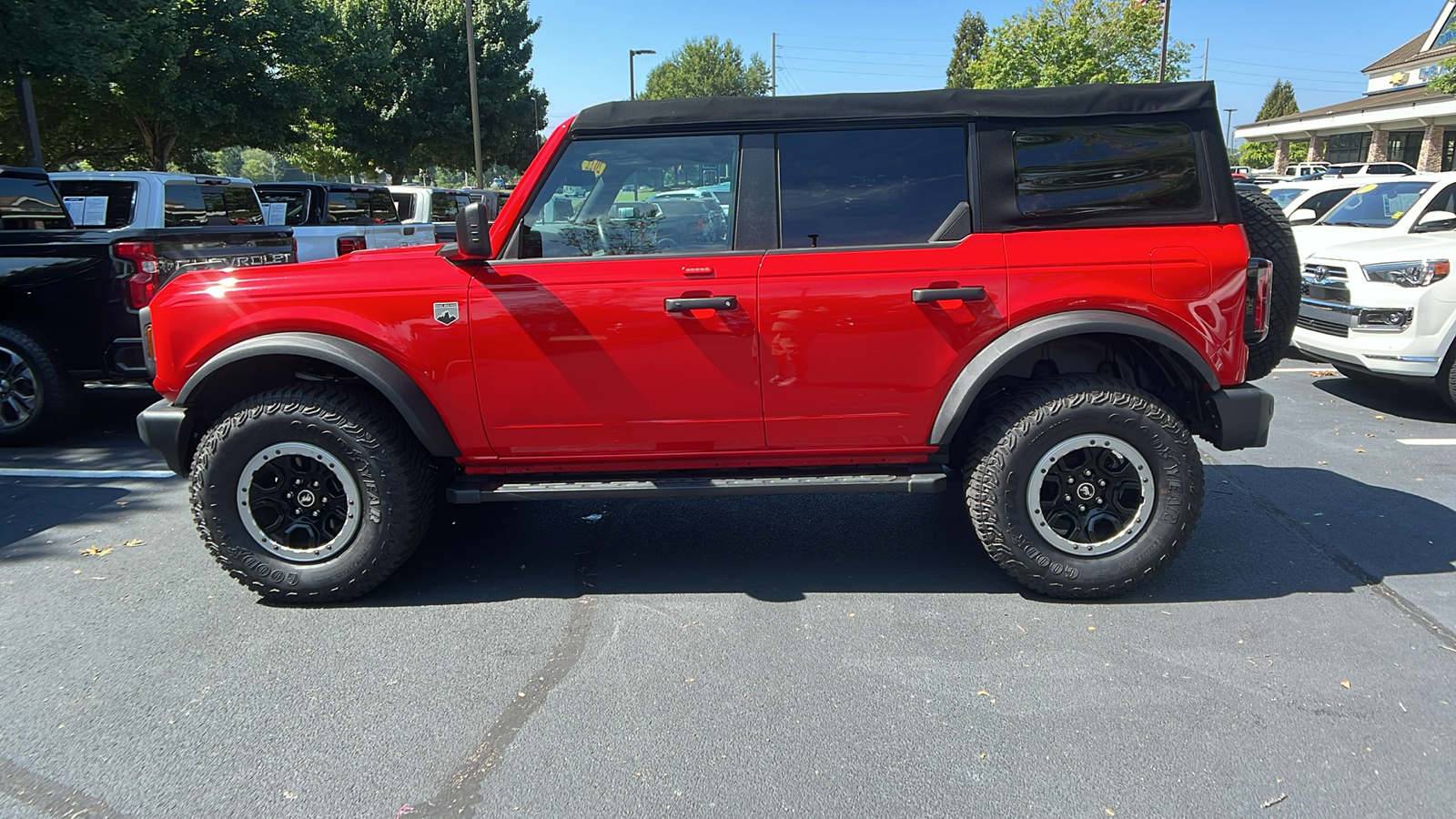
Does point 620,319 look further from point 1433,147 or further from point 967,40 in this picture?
point 967,40

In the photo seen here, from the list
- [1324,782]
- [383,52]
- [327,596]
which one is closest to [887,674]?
[1324,782]

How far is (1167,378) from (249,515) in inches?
151

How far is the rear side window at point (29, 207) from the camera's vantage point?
634cm

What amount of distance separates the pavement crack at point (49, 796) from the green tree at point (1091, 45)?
1364 inches

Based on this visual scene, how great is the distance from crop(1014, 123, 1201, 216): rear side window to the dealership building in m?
34.8

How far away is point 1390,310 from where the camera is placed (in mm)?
6695

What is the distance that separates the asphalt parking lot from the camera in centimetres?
259

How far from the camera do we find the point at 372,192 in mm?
11969

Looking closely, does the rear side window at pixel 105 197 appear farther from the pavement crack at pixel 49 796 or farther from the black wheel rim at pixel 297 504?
the pavement crack at pixel 49 796

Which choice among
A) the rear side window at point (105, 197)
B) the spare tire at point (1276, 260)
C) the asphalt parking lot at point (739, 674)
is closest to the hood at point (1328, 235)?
the asphalt parking lot at point (739, 674)

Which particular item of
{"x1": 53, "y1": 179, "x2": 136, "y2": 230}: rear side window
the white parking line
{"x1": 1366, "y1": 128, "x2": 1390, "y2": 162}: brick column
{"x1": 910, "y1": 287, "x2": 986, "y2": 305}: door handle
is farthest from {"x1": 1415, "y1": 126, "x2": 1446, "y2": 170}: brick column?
the white parking line

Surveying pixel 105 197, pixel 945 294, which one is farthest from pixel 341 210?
pixel 945 294

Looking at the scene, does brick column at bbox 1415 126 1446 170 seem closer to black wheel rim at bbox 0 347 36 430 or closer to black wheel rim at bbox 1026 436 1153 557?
black wheel rim at bbox 1026 436 1153 557

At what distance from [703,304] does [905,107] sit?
1.15 m
